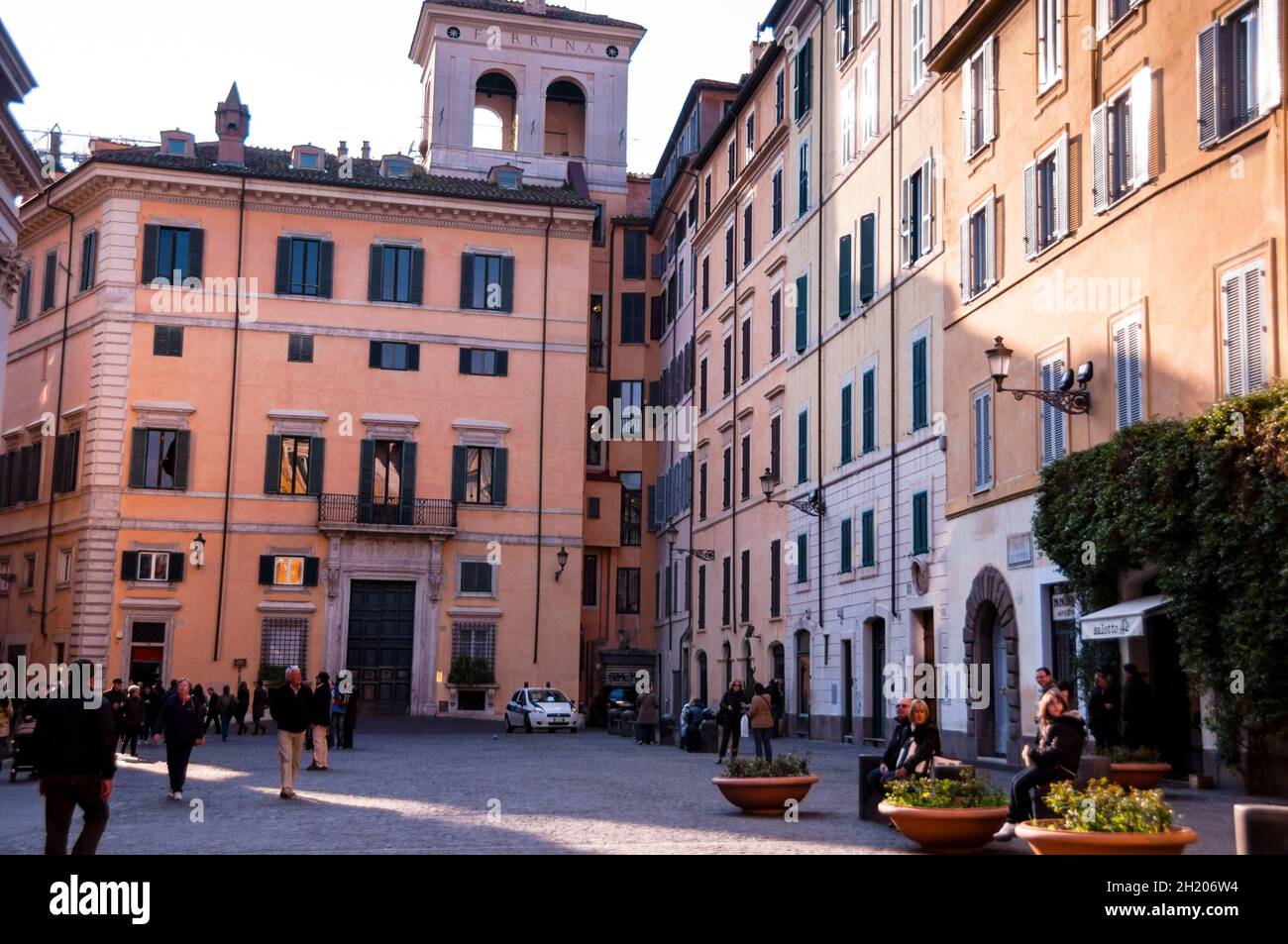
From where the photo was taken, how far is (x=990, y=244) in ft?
93.7

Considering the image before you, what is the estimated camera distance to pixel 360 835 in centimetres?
1638

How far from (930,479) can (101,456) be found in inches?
1144

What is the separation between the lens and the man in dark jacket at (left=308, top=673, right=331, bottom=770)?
25312 mm

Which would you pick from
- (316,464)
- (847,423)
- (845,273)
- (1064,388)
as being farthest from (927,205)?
(316,464)

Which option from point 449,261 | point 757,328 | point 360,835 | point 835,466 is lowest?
point 360,835

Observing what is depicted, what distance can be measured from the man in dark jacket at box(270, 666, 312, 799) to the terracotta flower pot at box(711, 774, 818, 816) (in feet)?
20.6

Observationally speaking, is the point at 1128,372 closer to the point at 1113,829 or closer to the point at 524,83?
the point at 1113,829

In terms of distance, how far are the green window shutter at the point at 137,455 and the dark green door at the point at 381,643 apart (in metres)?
7.53

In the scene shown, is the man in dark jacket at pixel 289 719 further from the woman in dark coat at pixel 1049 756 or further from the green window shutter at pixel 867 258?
the green window shutter at pixel 867 258

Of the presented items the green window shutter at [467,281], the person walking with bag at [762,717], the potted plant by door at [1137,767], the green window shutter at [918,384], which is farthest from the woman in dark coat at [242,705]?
the potted plant by door at [1137,767]

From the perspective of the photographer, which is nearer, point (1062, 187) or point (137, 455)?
point (1062, 187)

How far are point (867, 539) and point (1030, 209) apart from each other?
10.6 meters
